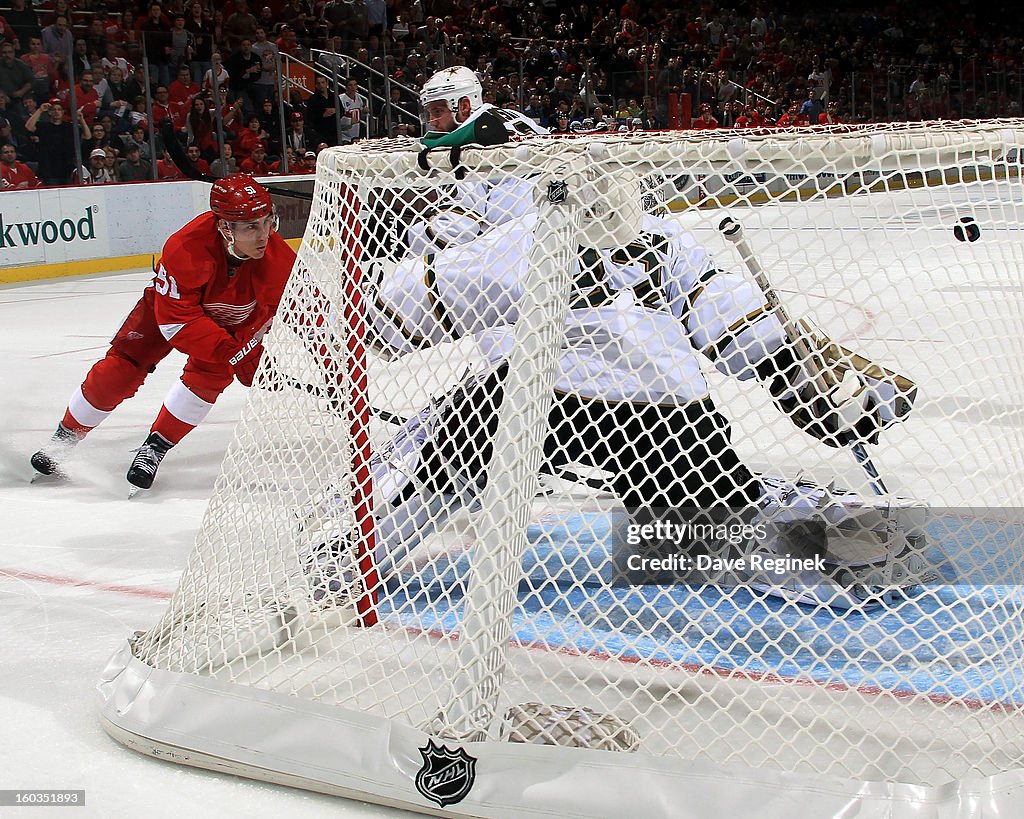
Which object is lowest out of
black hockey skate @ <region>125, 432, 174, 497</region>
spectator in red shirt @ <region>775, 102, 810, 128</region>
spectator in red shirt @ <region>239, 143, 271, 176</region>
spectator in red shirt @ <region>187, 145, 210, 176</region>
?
spectator in red shirt @ <region>775, 102, 810, 128</region>

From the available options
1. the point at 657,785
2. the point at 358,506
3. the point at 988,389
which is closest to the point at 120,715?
the point at 358,506

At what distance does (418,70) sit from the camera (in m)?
12.1

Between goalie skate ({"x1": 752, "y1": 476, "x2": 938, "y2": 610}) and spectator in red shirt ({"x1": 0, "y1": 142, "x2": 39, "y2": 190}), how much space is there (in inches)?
288

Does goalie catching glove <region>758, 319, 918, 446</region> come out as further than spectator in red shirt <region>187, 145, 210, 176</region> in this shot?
No

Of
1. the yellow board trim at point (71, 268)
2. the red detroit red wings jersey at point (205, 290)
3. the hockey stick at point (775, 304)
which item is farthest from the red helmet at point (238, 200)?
the yellow board trim at point (71, 268)

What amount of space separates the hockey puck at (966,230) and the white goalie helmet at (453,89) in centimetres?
242

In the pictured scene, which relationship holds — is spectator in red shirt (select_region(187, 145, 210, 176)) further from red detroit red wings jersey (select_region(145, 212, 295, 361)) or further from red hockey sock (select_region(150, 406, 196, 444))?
red hockey sock (select_region(150, 406, 196, 444))

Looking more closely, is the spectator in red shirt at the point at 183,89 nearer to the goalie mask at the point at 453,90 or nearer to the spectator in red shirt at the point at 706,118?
the goalie mask at the point at 453,90

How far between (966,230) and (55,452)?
2.89 metres

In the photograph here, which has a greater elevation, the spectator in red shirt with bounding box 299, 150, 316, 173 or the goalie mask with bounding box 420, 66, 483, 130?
the goalie mask with bounding box 420, 66, 483, 130

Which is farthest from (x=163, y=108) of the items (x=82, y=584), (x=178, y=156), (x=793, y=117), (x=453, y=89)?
(x=793, y=117)

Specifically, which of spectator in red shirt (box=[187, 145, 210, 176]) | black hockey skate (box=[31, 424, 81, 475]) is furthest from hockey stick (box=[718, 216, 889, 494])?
spectator in red shirt (box=[187, 145, 210, 176])

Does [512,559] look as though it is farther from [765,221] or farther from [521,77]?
[521,77]

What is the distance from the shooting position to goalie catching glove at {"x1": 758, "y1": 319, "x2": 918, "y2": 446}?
1880mm
